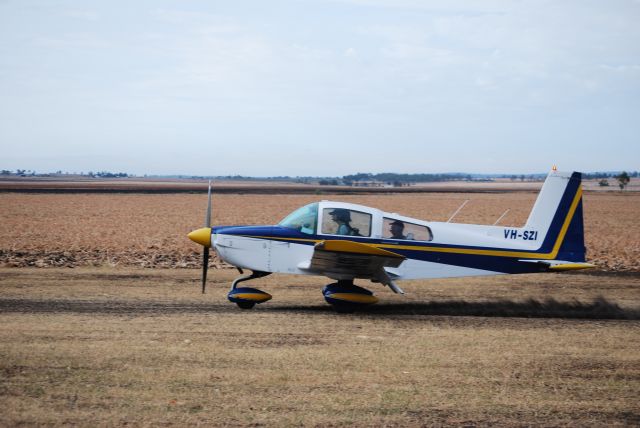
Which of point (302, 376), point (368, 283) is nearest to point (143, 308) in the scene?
point (302, 376)

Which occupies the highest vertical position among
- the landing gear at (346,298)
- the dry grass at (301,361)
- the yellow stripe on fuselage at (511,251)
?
the yellow stripe on fuselage at (511,251)

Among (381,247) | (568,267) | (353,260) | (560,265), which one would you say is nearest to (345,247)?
(353,260)

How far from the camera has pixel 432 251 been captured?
12.0 m

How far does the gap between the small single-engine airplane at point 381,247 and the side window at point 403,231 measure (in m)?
0.02

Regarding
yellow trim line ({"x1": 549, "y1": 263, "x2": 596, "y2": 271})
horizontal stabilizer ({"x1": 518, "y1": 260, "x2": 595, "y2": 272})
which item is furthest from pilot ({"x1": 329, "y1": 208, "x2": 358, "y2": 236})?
yellow trim line ({"x1": 549, "y1": 263, "x2": 596, "y2": 271})

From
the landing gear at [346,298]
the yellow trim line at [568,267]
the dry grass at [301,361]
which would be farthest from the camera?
the yellow trim line at [568,267]

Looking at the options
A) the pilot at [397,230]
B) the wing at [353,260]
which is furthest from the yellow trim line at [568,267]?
the wing at [353,260]

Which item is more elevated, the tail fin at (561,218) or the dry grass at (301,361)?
the tail fin at (561,218)

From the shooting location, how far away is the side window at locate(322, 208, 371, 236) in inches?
463

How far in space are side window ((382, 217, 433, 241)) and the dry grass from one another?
143 centimetres

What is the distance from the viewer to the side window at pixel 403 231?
468 inches

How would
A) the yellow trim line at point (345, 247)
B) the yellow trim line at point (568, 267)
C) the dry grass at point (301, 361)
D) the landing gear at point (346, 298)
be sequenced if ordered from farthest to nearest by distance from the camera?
the yellow trim line at point (568, 267), the landing gear at point (346, 298), the yellow trim line at point (345, 247), the dry grass at point (301, 361)

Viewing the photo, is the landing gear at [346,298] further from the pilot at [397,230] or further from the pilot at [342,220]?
the pilot at [397,230]

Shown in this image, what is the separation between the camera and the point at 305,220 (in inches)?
465
